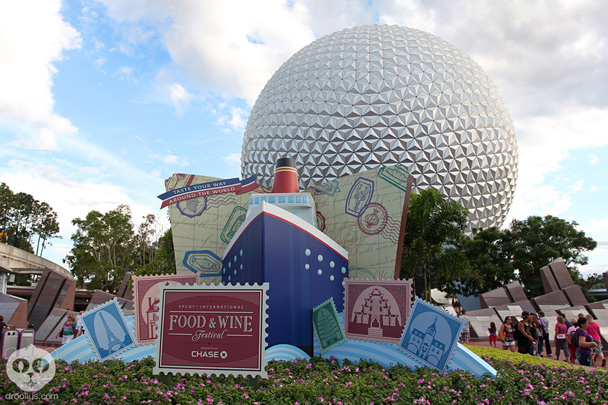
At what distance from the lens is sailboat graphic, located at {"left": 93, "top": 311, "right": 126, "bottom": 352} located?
30.0 ft

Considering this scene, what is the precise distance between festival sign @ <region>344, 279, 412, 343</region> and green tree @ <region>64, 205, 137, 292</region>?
115 feet

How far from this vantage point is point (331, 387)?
662 cm

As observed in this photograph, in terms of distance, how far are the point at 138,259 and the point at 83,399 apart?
43500mm

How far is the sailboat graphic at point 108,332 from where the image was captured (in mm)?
9156

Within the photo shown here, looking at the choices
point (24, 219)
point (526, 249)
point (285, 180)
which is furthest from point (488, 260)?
point (24, 219)

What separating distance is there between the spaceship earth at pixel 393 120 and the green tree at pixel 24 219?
3889 cm

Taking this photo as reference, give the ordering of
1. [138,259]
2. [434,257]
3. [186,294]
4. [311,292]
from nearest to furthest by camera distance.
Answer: [186,294] < [311,292] < [434,257] < [138,259]

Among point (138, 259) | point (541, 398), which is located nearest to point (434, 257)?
point (541, 398)

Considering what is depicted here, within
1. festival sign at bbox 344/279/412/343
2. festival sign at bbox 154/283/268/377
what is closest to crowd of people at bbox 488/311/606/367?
festival sign at bbox 344/279/412/343

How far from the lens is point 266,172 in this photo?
29.1 m

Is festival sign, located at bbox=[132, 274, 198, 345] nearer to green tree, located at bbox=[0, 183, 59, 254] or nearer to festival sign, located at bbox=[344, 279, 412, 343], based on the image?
festival sign, located at bbox=[344, 279, 412, 343]

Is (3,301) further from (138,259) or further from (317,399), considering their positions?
(138,259)

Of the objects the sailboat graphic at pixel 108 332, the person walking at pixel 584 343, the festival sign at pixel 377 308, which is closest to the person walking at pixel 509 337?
the person walking at pixel 584 343

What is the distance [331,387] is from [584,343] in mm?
6581
